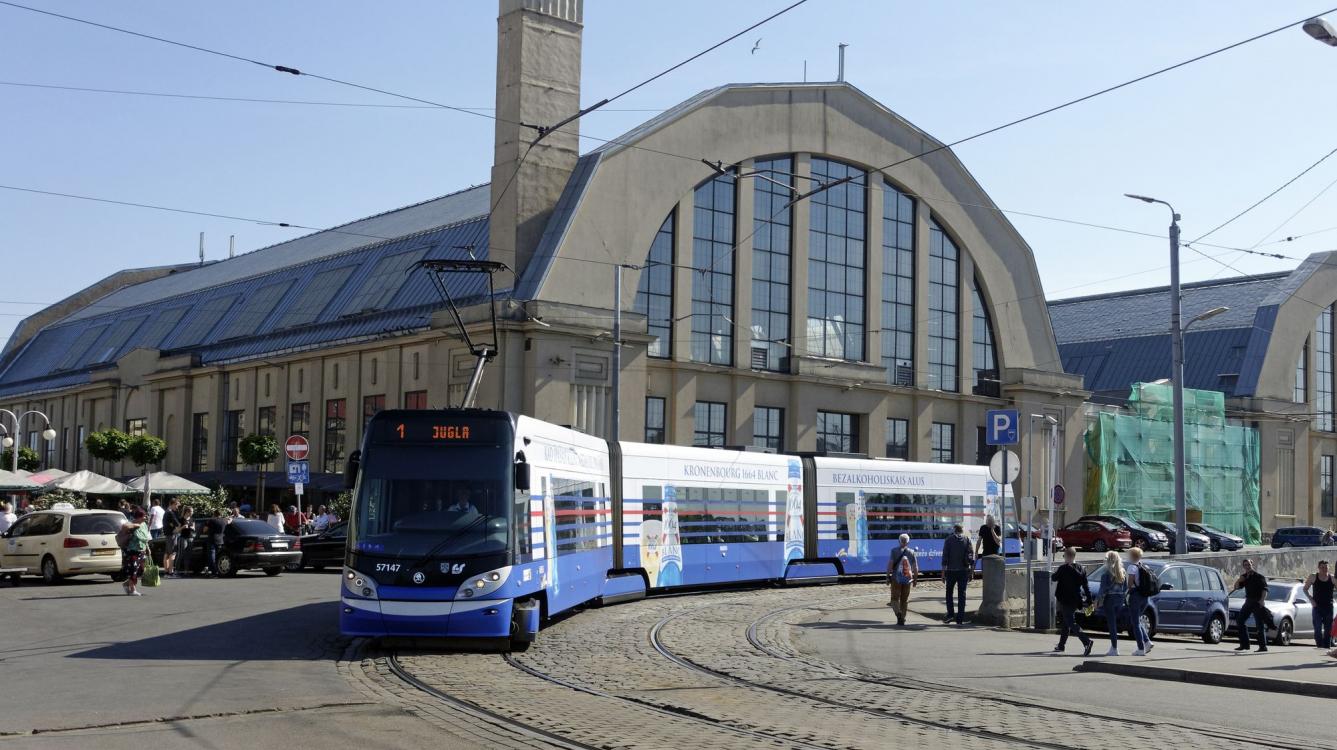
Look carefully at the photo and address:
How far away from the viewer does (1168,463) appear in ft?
223

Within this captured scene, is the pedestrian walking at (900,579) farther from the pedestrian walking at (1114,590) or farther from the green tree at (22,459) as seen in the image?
the green tree at (22,459)

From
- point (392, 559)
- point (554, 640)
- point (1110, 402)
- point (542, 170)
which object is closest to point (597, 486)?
point (554, 640)

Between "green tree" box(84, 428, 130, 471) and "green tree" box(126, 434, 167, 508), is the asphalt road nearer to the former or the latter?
"green tree" box(126, 434, 167, 508)

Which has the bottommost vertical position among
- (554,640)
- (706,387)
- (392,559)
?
(554,640)

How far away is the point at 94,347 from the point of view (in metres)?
74.4

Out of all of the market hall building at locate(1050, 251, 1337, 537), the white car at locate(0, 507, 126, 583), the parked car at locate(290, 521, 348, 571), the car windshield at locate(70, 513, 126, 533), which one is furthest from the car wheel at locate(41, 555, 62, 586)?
the market hall building at locate(1050, 251, 1337, 537)

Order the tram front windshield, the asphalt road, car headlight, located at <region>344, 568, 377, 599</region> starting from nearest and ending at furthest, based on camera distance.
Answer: the asphalt road
car headlight, located at <region>344, 568, 377, 599</region>
the tram front windshield

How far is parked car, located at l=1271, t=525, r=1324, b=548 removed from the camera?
62688mm

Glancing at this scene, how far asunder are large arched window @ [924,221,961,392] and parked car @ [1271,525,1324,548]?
1853 centimetres

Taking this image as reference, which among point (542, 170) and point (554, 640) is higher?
point (542, 170)

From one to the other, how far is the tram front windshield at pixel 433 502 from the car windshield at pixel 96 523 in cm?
1427

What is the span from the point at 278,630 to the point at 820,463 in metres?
15.8

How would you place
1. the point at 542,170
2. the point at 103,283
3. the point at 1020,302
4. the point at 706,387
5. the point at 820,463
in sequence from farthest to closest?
the point at 103,283, the point at 1020,302, the point at 706,387, the point at 542,170, the point at 820,463

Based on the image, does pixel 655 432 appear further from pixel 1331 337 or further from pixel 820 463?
pixel 1331 337
